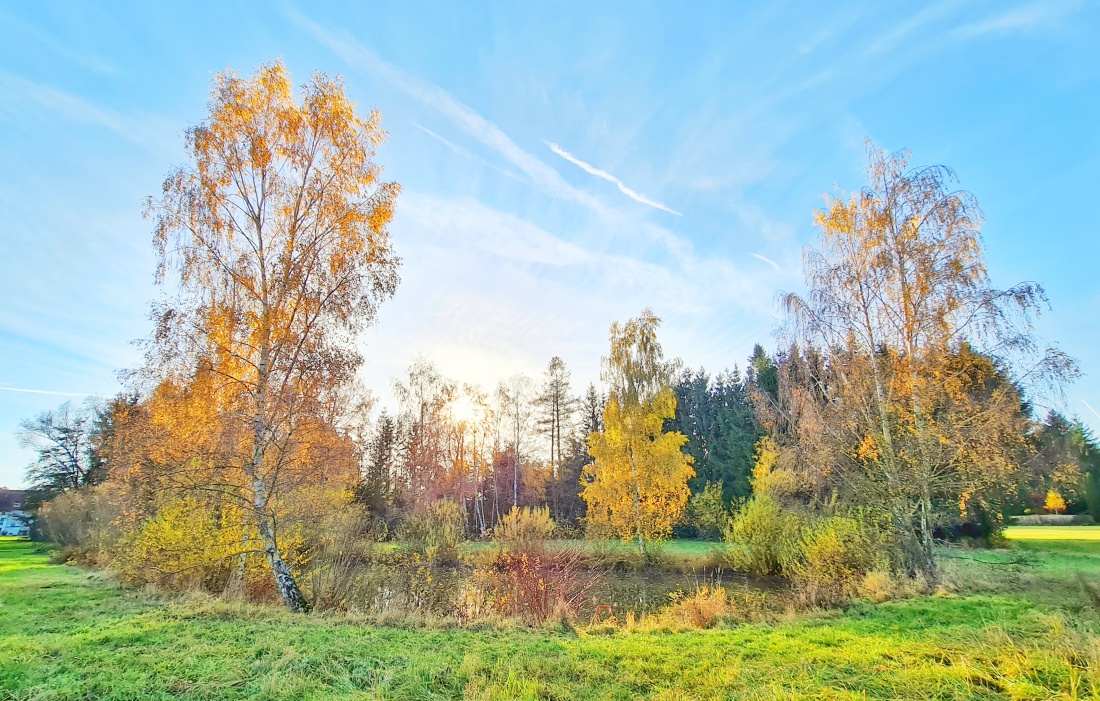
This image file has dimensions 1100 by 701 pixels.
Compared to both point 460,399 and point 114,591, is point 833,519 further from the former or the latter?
point 460,399

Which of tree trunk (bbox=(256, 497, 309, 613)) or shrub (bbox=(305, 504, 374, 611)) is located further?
shrub (bbox=(305, 504, 374, 611))

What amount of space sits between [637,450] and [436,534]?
29.4 ft

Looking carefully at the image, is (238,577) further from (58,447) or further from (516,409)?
(58,447)

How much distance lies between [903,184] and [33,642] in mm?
16994

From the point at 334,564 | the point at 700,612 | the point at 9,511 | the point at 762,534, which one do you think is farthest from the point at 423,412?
the point at 9,511

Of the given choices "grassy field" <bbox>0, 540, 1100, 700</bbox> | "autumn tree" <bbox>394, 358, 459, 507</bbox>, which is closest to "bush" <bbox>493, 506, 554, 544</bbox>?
"grassy field" <bbox>0, 540, 1100, 700</bbox>

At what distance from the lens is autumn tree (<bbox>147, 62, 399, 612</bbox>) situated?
29.8ft

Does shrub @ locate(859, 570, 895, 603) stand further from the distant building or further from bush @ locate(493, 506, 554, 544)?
the distant building

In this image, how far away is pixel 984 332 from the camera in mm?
10383

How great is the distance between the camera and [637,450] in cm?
2125

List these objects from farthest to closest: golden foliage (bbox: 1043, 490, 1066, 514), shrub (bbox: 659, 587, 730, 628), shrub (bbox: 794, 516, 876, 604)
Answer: golden foliage (bbox: 1043, 490, 1066, 514) < shrub (bbox: 794, 516, 876, 604) < shrub (bbox: 659, 587, 730, 628)

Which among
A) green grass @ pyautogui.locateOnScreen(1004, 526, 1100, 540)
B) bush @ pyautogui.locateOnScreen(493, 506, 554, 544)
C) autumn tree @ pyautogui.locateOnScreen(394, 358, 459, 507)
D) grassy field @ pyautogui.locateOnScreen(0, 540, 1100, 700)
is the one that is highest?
autumn tree @ pyautogui.locateOnScreen(394, 358, 459, 507)

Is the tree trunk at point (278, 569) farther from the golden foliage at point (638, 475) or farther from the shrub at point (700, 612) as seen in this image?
the golden foliage at point (638, 475)

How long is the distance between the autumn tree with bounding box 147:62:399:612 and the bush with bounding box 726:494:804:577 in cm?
1296
